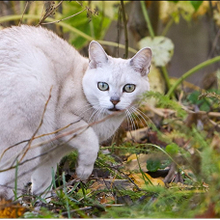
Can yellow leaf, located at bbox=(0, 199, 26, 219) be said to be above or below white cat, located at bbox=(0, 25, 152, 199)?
below

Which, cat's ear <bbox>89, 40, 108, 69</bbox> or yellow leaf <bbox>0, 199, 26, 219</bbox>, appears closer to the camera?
yellow leaf <bbox>0, 199, 26, 219</bbox>

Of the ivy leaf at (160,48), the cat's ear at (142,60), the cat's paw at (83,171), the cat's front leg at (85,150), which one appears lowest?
the cat's paw at (83,171)

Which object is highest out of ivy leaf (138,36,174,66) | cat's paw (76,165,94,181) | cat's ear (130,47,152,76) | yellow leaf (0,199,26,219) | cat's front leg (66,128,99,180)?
cat's ear (130,47,152,76)

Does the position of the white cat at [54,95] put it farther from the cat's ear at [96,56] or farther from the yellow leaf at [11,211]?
the yellow leaf at [11,211]

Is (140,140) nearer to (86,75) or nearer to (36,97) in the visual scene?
(86,75)

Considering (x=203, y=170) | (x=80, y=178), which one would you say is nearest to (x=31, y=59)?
(x=80, y=178)

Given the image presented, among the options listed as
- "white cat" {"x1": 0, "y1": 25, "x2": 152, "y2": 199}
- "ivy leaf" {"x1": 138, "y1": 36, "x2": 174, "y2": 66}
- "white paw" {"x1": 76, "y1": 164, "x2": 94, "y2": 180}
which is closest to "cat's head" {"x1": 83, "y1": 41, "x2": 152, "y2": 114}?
"white cat" {"x1": 0, "y1": 25, "x2": 152, "y2": 199}

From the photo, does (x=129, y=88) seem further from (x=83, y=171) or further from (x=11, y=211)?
(x=11, y=211)

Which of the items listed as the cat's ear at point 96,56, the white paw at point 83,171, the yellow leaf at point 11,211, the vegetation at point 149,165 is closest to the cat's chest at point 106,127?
the vegetation at point 149,165

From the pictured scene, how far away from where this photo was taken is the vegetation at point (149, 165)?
1454mm

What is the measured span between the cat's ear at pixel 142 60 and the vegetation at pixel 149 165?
8.6 inches

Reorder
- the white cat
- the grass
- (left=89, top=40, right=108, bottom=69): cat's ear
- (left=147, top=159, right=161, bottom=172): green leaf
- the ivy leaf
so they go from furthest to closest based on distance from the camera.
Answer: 1. the ivy leaf
2. (left=147, top=159, right=161, bottom=172): green leaf
3. (left=89, top=40, right=108, bottom=69): cat's ear
4. the white cat
5. the grass

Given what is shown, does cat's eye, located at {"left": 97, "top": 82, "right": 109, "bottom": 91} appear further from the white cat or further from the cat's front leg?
the cat's front leg

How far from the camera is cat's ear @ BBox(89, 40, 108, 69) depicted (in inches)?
94.1
